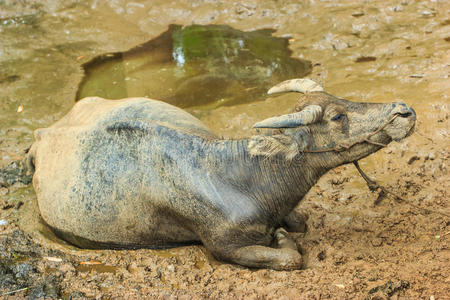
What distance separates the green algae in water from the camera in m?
7.61

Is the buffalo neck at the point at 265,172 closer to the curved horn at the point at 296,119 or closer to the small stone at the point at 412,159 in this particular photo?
the curved horn at the point at 296,119

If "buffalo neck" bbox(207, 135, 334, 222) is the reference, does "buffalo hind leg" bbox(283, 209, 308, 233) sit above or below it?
below

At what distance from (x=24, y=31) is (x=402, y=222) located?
10.0 meters

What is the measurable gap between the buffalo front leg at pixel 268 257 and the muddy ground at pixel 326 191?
117 millimetres

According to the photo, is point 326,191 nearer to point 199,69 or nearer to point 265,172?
point 265,172

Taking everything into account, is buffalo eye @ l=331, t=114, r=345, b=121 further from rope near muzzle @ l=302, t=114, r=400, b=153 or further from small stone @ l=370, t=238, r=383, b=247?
small stone @ l=370, t=238, r=383, b=247

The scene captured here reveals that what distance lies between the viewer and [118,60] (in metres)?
9.32

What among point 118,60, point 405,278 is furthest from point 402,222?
point 118,60

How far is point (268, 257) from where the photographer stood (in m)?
4.02

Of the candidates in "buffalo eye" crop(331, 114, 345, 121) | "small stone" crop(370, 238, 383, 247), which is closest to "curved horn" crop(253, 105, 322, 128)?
"buffalo eye" crop(331, 114, 345, 121)

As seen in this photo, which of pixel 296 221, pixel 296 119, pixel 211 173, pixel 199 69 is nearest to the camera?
pixel 296 119

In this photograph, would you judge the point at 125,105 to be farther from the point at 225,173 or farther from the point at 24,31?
the point at 24,31

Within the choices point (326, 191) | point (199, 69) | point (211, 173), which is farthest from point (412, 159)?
point (199, 69)

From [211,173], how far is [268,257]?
0.99 meters
